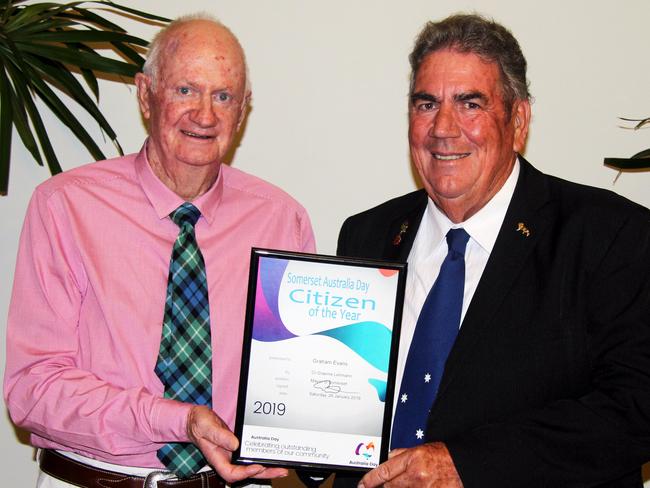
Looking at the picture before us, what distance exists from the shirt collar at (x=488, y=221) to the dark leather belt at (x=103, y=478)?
95 centimetres

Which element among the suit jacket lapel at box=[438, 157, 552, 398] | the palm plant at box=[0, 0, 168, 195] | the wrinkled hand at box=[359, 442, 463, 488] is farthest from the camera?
the palm plant at box=[0, 0, 168, 195]

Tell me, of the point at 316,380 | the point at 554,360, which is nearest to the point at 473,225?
the point at 554,360

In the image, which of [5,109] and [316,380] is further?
[5,109]

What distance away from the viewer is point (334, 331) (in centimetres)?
218

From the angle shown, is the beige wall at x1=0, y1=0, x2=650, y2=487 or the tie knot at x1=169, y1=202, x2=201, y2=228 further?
the beige wall at x1=0, y1=0, x2=650, y2=487

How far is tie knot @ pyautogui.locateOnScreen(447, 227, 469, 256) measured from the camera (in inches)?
92.4

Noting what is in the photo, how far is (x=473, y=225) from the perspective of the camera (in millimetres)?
2377

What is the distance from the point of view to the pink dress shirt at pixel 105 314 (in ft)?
7.26

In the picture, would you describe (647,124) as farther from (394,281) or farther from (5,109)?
(5,109)

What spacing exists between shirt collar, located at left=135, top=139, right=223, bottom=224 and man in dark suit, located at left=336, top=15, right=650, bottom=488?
0.63m

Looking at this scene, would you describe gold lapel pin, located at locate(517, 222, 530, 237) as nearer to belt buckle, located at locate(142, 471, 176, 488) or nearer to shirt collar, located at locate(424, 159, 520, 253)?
shirt collar, located at locate(424, 159, 520, 253)

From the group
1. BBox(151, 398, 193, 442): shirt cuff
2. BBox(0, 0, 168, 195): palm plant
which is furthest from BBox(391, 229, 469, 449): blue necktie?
BBox(0, 0, 168, 195): palm plant

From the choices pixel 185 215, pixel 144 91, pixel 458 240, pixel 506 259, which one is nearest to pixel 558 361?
pixel 506 259

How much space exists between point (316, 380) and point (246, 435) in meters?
0.23
